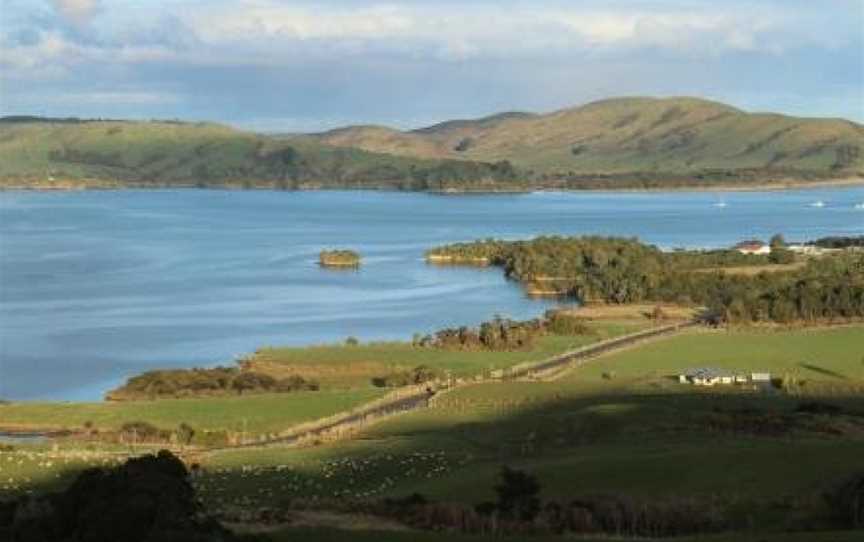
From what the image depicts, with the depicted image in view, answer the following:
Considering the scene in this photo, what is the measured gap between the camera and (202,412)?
5253 cm

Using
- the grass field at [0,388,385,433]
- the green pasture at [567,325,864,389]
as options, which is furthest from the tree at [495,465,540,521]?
the green pasture at [567,325,864,389]

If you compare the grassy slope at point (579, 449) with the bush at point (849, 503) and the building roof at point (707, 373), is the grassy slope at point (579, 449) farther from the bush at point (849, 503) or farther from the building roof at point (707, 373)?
the bush at point (849, 503)

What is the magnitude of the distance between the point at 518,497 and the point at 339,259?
3964 inches

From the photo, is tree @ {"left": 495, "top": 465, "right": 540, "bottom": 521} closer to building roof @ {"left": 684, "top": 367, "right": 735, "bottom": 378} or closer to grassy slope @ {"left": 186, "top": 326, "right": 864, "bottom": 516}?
grassy slope @ {"left": 186, "top": 326, "right": 864, "bottom": 516}

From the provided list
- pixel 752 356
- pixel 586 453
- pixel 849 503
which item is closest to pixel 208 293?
pixel 752 356

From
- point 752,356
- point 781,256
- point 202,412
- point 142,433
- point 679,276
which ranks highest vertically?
point 781,256

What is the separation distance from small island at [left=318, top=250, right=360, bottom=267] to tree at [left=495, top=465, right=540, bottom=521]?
322 feet

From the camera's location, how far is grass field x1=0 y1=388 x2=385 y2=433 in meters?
50.7

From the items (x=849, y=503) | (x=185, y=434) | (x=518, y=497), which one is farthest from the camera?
(x=185, y=434)

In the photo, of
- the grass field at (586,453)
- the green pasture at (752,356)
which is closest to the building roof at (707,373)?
the green pasture at (752,356)

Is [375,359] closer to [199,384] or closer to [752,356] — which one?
[199,384]

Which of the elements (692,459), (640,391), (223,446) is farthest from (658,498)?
(640,391)

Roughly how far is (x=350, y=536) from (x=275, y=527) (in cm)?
220

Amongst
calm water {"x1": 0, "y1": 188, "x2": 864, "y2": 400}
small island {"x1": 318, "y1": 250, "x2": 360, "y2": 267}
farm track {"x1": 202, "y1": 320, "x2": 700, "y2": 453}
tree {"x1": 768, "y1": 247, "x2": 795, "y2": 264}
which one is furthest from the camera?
small island {"x1": 318, "y1": 250, "x2": 360, "y2": 267}
